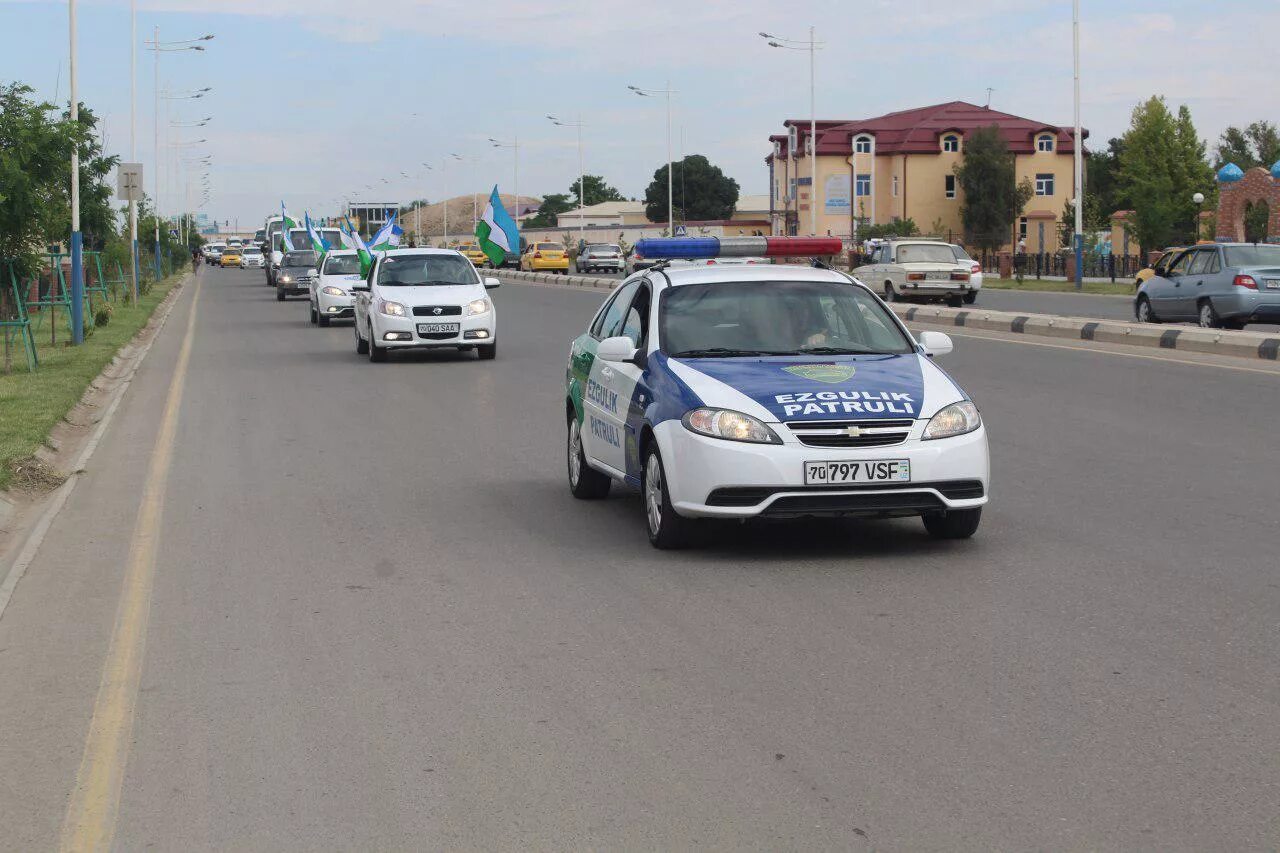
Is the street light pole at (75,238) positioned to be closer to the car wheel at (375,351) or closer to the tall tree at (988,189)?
the car wheel at (375,351)

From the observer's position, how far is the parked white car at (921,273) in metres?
39.3

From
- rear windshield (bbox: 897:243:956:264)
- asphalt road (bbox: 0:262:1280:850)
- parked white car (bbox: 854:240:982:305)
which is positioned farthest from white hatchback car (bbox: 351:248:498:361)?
rear windshield (bbox: 897:243:956:264)

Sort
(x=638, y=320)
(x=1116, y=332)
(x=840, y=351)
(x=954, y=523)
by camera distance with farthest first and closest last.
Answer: (x=1116, y=332) → (x=638, y=320) → (x=840, y=351) → (x=954, y=523)

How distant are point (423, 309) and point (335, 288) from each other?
10.7 metres

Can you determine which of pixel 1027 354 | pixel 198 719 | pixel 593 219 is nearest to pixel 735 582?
pixel 198 719

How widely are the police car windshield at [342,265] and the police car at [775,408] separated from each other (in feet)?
83.6

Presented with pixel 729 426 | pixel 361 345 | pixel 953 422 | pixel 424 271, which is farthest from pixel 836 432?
pixel 361 345

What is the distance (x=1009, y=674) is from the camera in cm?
610

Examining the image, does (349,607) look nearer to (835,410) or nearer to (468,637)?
(468,637)

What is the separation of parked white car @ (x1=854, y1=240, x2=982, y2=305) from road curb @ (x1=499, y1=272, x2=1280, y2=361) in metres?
3.99

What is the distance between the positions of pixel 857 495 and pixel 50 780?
4218mm

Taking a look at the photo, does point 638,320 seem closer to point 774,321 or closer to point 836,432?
point 774,321

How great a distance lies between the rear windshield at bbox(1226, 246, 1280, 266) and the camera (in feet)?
86.9

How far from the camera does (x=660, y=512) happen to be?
8648 mm
